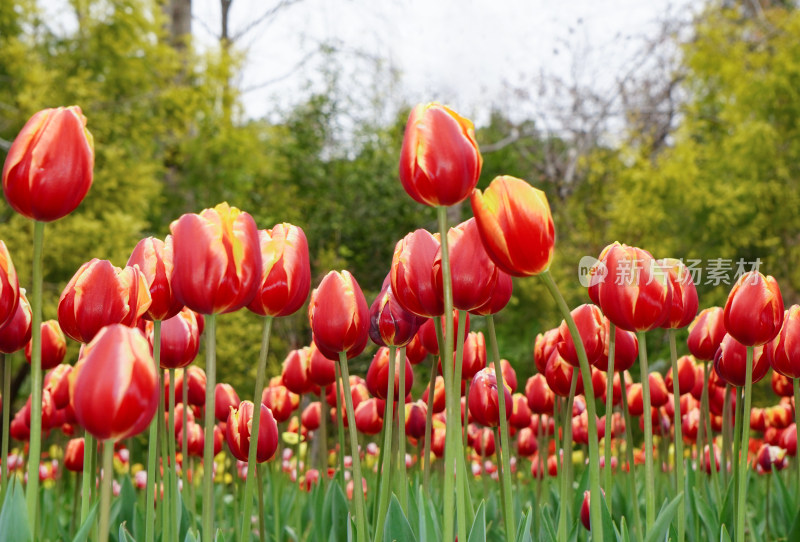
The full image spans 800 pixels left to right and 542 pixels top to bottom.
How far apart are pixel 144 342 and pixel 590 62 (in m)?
12.9

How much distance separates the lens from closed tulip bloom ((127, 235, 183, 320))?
1181mm

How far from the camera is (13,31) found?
28.9 feet

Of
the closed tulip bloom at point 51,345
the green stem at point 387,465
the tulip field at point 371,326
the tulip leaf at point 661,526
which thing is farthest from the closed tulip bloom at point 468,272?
the closed tulip bloom at point 51,345

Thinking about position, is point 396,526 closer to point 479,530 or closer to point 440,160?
point 479,530

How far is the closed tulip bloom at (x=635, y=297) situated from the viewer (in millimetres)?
1195

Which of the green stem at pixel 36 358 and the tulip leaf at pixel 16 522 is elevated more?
the green stem at pixel 36 358

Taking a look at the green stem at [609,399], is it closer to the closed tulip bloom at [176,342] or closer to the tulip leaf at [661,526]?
the tulip leaf at [661,526]

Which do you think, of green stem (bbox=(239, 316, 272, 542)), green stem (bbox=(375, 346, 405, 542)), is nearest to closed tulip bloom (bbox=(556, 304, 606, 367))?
green stem (bbox=(375, 346, 405, 542))

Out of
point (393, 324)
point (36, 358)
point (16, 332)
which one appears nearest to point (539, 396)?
point (393, 324)

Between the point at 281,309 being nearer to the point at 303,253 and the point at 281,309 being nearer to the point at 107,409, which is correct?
the point at 303,253

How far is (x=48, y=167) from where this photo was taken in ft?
3.20

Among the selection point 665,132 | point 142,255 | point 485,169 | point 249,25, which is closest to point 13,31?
point 249,25

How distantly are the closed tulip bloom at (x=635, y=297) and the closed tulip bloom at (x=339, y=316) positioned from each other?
0.39 meters

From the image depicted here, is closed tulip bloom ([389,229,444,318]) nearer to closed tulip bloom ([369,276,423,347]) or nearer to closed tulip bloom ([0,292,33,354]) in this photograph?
closed tulip bloom ([369,276,423,347])
